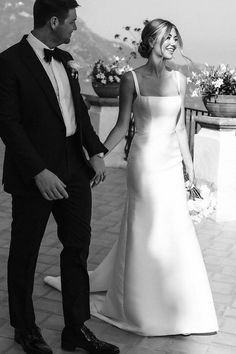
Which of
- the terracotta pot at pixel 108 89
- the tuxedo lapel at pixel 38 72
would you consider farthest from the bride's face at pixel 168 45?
the terracotta pot at pixel 108 89

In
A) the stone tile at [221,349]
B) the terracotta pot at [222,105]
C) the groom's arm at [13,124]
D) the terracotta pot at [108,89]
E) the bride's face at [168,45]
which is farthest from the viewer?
the terracotta pot at [108,89]

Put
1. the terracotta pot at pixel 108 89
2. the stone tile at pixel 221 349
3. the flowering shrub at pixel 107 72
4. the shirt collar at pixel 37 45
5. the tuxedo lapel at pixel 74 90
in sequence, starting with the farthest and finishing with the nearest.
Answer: the terracotta pot at pixel 108 89, the flowering shrub at pixel 107 72, the stone tile at pixel 221 349, the tuxedo lapel at pixel 74 90, the shirt collar at pixel 37 45

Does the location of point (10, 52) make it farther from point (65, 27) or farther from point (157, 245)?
point (157, 245)

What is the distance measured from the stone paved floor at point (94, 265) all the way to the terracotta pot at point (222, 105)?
1209 mm

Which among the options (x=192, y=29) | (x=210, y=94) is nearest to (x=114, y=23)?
(x=192, y=29)

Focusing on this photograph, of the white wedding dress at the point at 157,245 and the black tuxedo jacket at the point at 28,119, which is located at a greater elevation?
the black tuxedo jacket at the point at 28,119

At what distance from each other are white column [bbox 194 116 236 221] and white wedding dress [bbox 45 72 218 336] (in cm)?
304

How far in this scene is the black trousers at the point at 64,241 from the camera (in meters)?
3.40

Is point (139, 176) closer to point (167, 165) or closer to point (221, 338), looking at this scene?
point (167, 165)

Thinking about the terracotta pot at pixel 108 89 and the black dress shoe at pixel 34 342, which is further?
the terracotta pot at pixel 108 89

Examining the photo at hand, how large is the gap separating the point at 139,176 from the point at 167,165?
0.62 feet

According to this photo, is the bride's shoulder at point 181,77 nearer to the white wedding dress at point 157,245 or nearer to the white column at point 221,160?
the white wedding dress at point 157,245

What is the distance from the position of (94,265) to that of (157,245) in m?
1.36

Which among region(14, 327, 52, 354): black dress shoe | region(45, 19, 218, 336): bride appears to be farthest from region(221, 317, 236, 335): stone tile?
region(14, 327, 52, 354): black dress shoe
